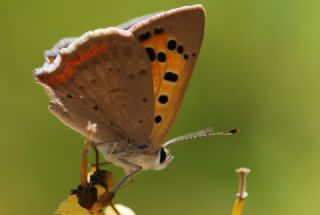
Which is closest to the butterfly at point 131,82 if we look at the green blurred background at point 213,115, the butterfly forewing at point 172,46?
the butterfly forewing at point 172,46

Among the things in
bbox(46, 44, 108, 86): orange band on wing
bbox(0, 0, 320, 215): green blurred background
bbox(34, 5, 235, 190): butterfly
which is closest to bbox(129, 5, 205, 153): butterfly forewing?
bbox(34, 5, 235, 190): butterfly

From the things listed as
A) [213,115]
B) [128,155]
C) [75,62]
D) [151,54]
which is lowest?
[128,155]

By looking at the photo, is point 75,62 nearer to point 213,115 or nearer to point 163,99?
point 163,99

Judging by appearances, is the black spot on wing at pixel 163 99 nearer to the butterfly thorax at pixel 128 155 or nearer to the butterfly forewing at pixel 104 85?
the butterfly forewing at pixel 104 85

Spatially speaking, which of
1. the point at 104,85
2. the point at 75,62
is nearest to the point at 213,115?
the point at 104,85

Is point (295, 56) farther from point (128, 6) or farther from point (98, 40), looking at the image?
point (98, 40)

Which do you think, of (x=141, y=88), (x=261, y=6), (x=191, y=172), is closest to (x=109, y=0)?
(x=261, y=6)

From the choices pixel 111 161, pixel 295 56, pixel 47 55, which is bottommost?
pixel 111 161
